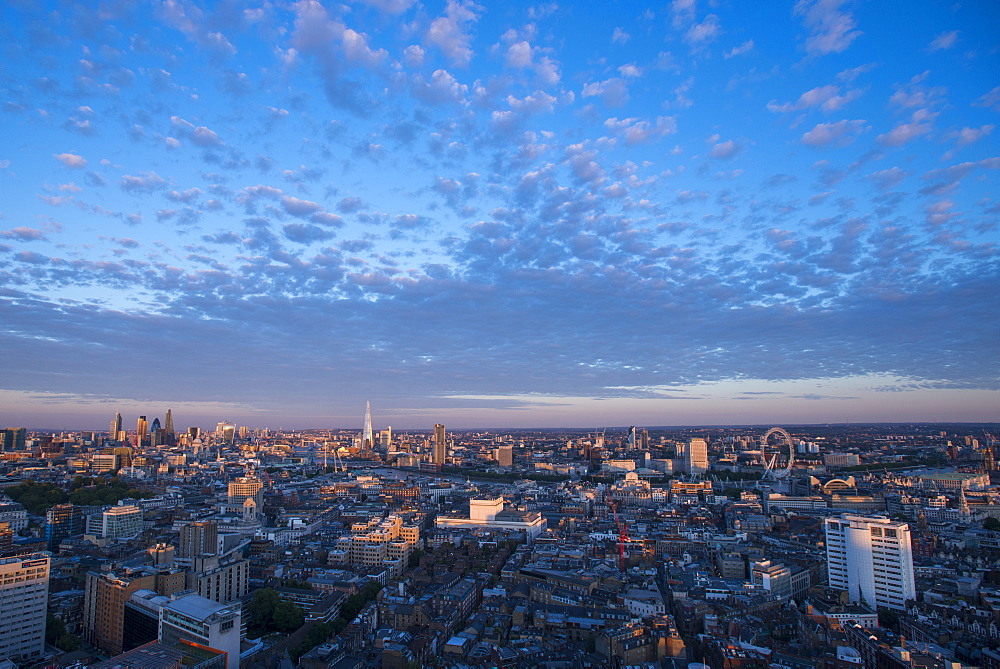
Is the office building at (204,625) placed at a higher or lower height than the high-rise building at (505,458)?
higher

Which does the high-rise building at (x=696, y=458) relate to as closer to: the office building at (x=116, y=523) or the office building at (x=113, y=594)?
the office building at (x=116, y=523)

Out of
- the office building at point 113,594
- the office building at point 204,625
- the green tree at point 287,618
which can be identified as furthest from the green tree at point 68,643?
the green tree at point 287,618

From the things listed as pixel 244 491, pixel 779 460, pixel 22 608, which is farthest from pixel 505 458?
pixel 22 608

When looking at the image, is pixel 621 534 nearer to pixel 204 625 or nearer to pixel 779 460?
→ pixel 204 625

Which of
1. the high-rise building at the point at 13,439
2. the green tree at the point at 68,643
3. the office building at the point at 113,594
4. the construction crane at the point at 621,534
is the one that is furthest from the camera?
the high-rise building at the point at 13,439

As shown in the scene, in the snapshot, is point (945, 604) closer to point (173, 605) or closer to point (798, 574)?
point (798, 574)
